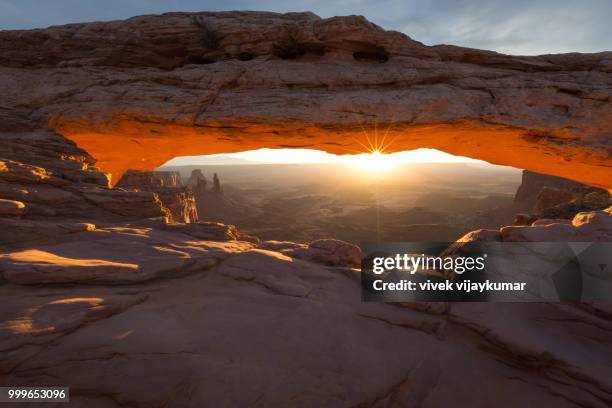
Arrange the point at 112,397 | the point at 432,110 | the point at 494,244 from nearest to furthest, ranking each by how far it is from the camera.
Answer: the point at 112,397
the point at 494,244
the point at 432,110

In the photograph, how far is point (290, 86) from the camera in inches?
429

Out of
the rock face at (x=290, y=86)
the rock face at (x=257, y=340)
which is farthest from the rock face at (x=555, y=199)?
the rock face at (x=257, y=340)

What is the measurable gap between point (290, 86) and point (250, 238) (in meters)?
6.01

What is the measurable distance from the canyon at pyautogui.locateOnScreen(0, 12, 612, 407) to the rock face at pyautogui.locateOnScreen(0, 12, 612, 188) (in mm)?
74

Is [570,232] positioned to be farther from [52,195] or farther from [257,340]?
[52,195]

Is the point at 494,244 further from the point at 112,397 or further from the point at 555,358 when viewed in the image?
the point at 112,397

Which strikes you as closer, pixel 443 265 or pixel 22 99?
pixel 443 265

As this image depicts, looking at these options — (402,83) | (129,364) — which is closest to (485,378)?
(129,364)

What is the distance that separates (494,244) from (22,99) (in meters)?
16.4

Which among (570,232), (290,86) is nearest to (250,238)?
(290,86)

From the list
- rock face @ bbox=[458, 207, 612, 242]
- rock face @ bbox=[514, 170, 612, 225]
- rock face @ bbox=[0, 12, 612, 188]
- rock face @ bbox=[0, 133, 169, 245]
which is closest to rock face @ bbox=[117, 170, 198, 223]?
rock face @ bbox=[0, 12, 612, 188]

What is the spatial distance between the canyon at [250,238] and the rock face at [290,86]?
7 cm

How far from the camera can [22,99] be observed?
10.6 m

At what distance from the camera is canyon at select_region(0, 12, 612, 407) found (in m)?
4.23
